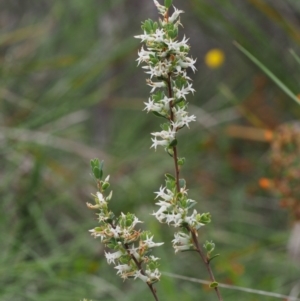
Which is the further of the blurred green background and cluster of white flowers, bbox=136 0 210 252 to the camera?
the blurred green background

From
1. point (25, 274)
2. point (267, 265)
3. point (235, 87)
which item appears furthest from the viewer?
point (235, 87)

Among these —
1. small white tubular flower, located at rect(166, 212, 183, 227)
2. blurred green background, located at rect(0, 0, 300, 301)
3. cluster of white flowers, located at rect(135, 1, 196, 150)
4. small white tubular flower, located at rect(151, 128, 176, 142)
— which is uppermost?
blurred green background, located at rect(0, 0, 300, 301)

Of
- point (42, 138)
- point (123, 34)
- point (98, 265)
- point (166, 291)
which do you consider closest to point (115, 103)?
point (123, 34)

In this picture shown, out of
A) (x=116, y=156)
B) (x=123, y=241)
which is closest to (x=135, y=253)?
(x=123, y=241)

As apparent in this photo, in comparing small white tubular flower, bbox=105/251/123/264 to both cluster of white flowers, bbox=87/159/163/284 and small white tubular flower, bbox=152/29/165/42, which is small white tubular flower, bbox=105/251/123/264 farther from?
small white tubular flower, bbox=152/29/165/42

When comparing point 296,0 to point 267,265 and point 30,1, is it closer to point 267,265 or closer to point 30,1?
point 267,265

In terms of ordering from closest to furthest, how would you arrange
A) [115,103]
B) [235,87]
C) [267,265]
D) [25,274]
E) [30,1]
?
[25,274] → [267,265] → [115,103] → [235,87] → [30,1]

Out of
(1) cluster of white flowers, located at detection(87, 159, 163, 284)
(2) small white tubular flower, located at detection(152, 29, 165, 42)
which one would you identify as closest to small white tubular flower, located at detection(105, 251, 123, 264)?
(1) cluster of white flowers, located at detection(87, 159, 163, 284)
